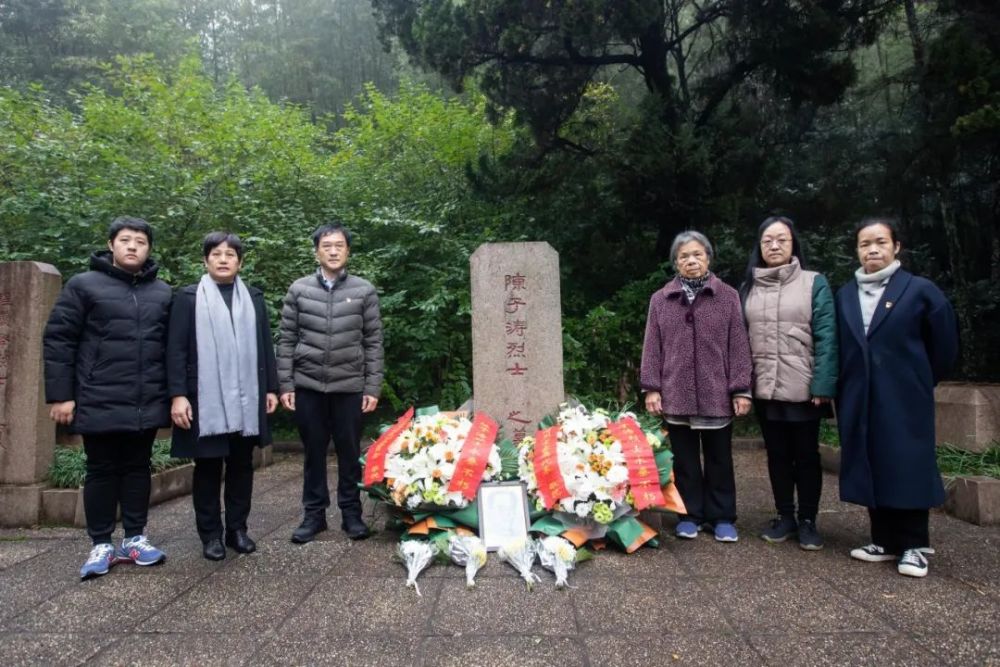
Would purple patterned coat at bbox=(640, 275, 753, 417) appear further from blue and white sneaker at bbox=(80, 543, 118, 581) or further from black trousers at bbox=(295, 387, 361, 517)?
blue and white sneaker at bbox=(80, 543, 118, 581)

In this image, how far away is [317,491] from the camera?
3.18 metres

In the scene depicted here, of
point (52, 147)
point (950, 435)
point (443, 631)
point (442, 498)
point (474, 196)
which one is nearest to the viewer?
point (443, 631)

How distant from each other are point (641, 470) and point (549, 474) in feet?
1.52

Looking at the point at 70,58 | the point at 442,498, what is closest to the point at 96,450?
the point at 442,498

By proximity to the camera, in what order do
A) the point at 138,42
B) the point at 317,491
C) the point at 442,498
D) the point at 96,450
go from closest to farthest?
the point at 96,450 < the point at 442,498 < the point at 317,491 < the point at 138,42

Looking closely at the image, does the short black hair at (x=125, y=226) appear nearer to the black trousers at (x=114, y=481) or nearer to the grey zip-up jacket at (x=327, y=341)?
the grey zip-up jacket at (x=327, y=341)

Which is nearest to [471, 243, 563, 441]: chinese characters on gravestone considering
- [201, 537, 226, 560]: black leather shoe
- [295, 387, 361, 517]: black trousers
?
[295, 387, 361, 517]: black trousers

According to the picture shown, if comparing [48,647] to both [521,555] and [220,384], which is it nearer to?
[220,384]

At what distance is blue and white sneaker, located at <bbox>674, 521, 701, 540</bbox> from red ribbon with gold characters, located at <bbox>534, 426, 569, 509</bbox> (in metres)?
0.69

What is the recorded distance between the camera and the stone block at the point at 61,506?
3492 mm

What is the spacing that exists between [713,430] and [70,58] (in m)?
17.2

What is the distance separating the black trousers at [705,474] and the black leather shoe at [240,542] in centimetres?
222

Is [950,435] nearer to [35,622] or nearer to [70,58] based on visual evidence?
[35,622]

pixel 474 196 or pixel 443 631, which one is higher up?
pixel 474 196
